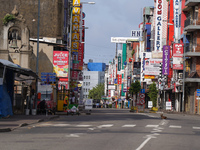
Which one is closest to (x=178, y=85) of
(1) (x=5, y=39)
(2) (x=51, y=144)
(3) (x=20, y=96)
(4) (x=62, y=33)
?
(4) (x=62, y=33)

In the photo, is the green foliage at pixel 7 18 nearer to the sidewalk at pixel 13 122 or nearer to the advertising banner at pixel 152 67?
the sidewalk at pixel 13 122

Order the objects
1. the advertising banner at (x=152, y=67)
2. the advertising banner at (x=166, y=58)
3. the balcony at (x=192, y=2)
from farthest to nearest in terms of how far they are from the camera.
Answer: the advertising banner at (x=152, y=67) → the advertising banner at (x=166, y=58) → the balcony at (x=192, y=2)

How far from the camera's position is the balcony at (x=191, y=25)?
67750 millimetres

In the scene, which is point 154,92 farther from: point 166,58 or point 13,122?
point 13,122

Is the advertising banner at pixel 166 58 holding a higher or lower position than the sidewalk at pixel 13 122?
higher

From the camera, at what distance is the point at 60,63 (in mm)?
63531

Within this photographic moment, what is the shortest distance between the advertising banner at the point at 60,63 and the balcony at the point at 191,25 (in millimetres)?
16659

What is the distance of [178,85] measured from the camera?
7862 cm

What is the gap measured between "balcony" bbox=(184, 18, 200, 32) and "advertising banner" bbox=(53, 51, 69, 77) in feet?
54.7

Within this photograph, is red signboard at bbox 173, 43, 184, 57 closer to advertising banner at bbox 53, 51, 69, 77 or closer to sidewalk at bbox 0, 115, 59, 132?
advertising banner at bbox 53, 51, 69, 77

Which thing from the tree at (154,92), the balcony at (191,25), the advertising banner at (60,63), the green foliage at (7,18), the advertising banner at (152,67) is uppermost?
the balcony at (191,25)

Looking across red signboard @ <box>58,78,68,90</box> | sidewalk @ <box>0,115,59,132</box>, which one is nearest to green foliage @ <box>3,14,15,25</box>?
red signboard @ <box>58,78,68,90</box>

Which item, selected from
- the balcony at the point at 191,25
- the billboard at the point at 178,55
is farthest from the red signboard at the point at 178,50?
the balcony at the point at 191,25

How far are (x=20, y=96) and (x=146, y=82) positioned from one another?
8059 cm
